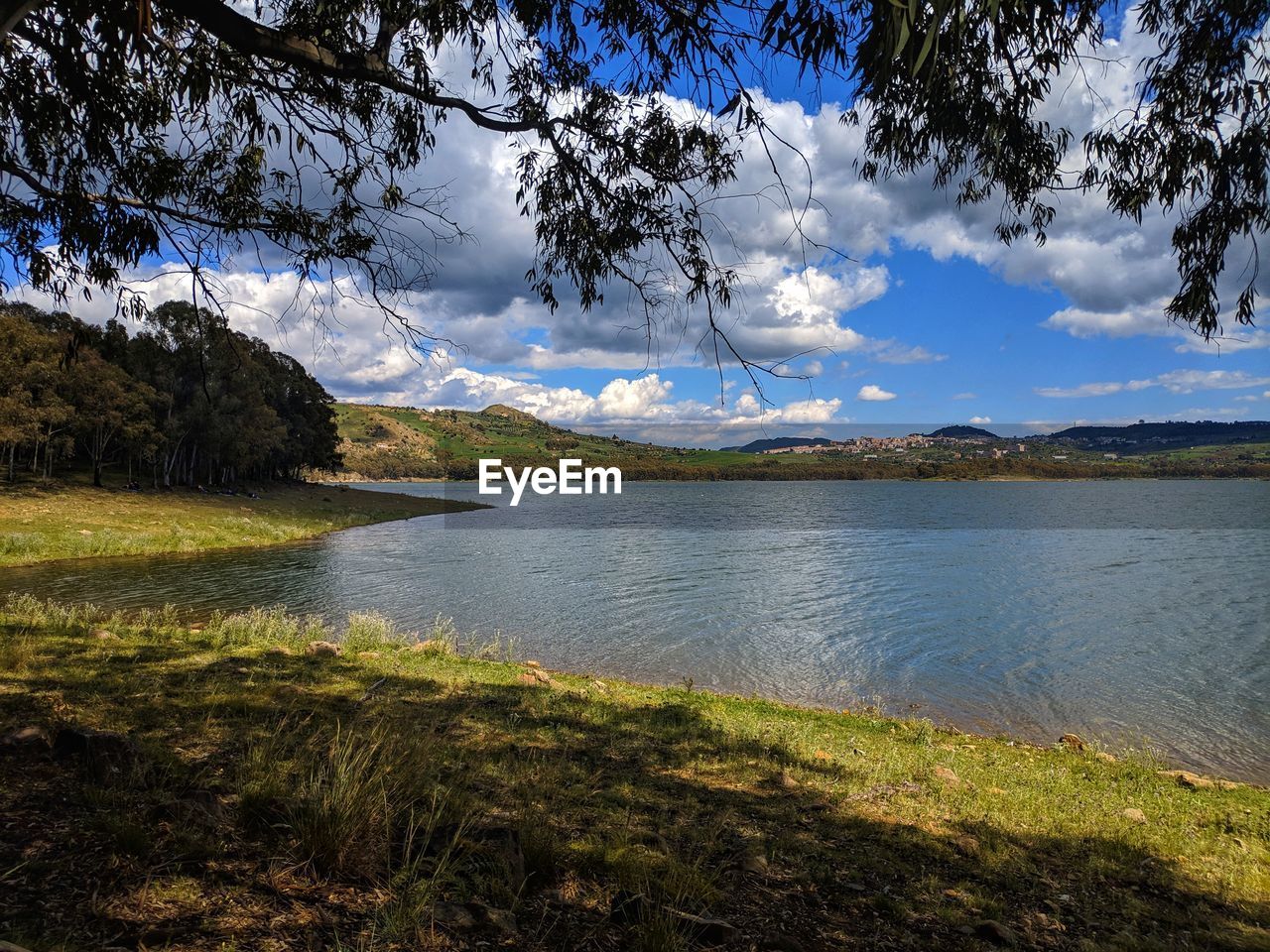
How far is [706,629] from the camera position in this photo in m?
18.6

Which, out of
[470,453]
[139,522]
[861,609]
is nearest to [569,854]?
[861,609]

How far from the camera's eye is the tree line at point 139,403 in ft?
110

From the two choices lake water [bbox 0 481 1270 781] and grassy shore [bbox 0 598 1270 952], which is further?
lake water [bbox 0 481 1270 781]

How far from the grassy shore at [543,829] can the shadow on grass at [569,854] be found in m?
0.02

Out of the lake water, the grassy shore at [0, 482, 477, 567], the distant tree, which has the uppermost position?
the distant tree

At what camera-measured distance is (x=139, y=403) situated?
3909 cm

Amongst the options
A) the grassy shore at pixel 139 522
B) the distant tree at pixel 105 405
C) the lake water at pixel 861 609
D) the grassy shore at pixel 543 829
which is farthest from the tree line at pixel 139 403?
the grassy shore at pixel 543 829

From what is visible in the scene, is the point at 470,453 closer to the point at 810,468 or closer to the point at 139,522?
the point at 810,468

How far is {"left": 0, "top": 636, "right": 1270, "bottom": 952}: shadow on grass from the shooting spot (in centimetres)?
284

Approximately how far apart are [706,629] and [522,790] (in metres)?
14.1

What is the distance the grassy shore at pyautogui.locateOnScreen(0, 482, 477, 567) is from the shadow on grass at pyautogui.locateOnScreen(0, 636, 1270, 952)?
87.0ft

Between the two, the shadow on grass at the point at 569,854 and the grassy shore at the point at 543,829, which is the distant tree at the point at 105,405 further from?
the shadow on grass at the point at 569,854

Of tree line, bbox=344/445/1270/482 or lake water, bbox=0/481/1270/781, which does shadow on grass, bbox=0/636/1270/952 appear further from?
tree line, bbox=344/445/1270/482

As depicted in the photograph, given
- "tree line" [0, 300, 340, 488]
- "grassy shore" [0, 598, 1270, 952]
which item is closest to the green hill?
"tree line" [0, 300, 340, 488]
